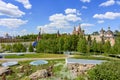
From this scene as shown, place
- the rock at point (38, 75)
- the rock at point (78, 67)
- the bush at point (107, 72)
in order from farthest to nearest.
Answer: the rock at point (78, 67) < the rock at point (38, 75) < the bush at point (107, 72)

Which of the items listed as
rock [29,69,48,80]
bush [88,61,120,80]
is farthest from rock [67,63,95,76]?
bush [88,61,120,80]

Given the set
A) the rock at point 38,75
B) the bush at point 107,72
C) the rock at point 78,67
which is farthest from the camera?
the rock at point 78,67

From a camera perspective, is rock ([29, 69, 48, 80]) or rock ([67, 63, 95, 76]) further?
rock ([67, 63, 95, 76])

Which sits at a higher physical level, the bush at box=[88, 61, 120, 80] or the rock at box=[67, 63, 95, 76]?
the bush at box=[88, 61, 120, 80]

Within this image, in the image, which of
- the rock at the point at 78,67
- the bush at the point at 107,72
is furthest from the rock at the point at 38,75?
the bush at the point at 107,72

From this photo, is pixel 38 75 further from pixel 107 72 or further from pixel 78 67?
pixel 107 72

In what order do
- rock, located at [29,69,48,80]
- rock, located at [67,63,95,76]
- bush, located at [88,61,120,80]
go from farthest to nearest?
rock, located at [67,63,95,76], rock, located at [29,69,48,80], bush, located at [88,61,120,80]

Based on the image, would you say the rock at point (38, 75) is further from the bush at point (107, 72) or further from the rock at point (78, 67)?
the bush at point (107, 72)

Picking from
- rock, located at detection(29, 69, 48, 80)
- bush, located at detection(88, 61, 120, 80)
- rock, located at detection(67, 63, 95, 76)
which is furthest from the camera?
rock, located at detection(67, 63, 95, 76)

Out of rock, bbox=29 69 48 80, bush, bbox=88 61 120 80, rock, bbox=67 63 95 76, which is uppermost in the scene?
bush, bbox=88 61 120 80

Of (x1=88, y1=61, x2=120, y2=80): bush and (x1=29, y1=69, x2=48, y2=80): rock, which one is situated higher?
(x1=88, y1=61, x2=120, y2=80): bush

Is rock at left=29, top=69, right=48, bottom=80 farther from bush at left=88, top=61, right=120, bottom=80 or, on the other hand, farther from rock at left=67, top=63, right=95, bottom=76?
bush at left=88, top=61, right=120, bottom=80

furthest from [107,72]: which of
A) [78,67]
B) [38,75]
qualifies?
[78,67]

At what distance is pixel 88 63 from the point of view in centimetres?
2953
